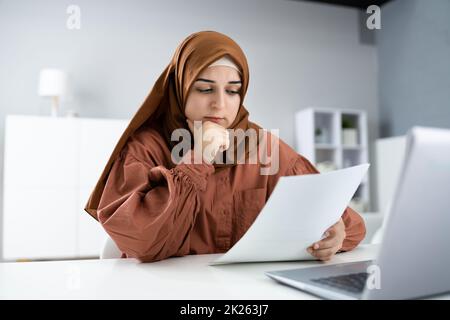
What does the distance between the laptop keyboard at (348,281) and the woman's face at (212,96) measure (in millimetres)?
622

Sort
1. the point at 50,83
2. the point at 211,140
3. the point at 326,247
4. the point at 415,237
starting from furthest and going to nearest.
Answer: the point at 50,83, the point at 211,140, the point at 326,247, the point at 415,237

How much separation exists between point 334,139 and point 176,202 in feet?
12.3

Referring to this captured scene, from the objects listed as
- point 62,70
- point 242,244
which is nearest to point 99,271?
point 242,244

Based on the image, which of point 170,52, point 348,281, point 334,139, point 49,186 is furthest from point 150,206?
point 334,139

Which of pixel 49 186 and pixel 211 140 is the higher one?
pixel 211 140

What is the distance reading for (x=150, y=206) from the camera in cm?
99

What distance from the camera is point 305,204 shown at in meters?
0.77

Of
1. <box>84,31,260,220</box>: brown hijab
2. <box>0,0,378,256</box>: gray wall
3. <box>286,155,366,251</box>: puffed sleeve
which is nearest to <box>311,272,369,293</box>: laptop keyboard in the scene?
<box>286,155,366,251</box>: puffed sleeve

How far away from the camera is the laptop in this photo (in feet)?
1.69

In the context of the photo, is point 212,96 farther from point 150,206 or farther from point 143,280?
point 143,280

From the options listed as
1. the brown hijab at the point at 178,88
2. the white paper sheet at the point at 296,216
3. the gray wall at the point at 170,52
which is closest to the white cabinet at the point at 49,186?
the gray wall at the point at 170,52

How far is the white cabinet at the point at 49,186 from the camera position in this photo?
11.1 ft

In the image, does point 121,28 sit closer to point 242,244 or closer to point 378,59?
point 378,59

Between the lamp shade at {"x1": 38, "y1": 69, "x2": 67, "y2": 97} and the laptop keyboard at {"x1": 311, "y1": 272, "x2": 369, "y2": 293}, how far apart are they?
11.1ft
